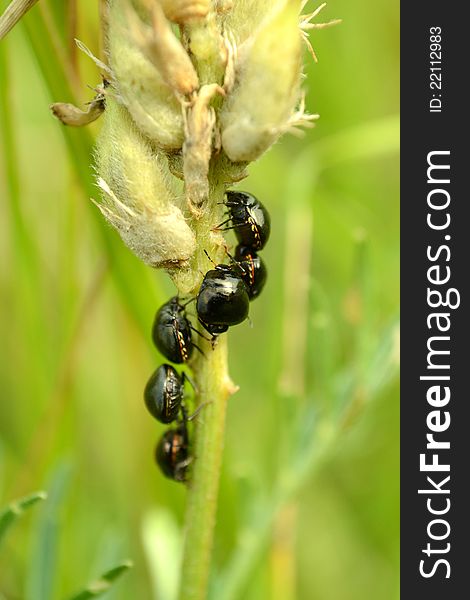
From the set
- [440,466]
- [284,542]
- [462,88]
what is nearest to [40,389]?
[284,542]

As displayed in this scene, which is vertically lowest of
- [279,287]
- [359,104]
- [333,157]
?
[279,287]

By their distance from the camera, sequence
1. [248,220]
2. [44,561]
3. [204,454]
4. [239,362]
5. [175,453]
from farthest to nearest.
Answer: [239,362] < [44,561] < [175,453] < [248,220] < [204,454]

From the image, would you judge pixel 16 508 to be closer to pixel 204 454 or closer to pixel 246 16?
pixel 204 454

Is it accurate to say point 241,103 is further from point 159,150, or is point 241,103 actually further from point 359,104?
point 359,104

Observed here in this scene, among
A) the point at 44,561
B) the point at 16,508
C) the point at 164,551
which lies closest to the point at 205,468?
the point at 16,508

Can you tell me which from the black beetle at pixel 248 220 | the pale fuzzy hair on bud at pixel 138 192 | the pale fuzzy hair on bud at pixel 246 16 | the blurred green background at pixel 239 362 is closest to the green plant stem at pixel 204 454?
the pale fuzzy hair on bud at pixel 138 192

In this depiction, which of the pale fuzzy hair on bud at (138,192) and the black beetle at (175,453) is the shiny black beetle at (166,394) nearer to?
the black beetle at (175,453)
